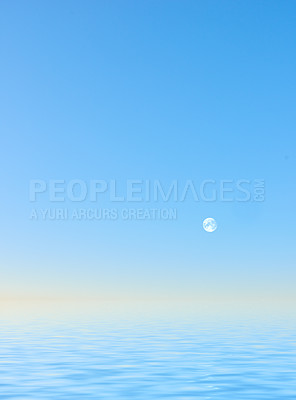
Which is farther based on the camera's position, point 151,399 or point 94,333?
point 94,333

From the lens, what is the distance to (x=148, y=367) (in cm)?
2350

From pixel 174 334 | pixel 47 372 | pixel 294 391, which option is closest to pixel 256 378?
pixel 294 391

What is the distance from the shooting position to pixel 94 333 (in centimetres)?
4012

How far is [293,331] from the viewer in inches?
1622

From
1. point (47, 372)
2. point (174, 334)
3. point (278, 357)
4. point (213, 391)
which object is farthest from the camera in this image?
point (174, 334)

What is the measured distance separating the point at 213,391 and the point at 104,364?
6.28m

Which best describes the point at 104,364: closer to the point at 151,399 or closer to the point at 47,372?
the point at 47,372

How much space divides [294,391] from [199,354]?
904 centimetres

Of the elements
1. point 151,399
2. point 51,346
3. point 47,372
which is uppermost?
point 51,346

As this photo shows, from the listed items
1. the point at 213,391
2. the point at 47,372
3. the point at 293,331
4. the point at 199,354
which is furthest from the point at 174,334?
the point at 213,391

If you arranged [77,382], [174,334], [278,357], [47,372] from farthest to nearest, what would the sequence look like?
[174,334], [278,357], [47,372], [77,382]

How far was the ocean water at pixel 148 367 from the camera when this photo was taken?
61.4 ft

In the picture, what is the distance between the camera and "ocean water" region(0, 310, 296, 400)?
1872 centimetres

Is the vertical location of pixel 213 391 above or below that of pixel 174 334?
below
